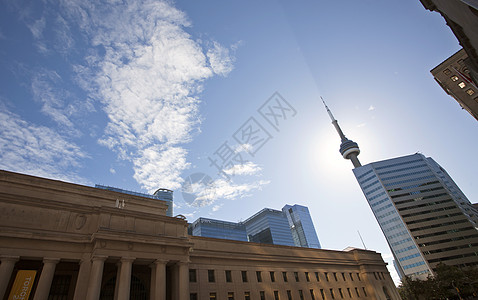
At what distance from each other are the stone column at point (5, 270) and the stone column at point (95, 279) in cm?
624

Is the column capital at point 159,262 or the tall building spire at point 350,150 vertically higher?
the tall building spire at point 350,150

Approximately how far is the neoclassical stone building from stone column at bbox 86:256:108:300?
0.29 feet

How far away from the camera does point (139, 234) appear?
27.7m

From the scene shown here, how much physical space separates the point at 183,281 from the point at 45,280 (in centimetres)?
1312

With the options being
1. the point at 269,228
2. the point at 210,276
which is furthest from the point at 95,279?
the point at 269,228

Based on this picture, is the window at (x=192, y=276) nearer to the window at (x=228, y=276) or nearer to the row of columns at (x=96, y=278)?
the row of columns at (x=96, y=278)

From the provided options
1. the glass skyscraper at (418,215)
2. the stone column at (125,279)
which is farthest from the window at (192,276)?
the glass skyscraper at (418,215)

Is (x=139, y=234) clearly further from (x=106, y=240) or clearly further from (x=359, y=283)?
(x=359, y=283)

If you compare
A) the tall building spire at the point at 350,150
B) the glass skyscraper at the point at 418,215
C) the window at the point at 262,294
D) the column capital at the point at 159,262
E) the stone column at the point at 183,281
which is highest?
the tall building spire at the point at 350,150

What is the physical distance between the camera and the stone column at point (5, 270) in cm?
2098

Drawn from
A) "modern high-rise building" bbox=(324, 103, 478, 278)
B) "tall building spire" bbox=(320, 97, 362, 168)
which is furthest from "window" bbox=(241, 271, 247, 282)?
"tall building spire" bbox=(320, 97, 362, 168)

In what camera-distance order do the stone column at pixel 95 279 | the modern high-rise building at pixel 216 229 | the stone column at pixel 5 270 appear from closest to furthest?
1. the stone column at pixel 5 270
2. the stone column at pixel 95 279
3. the modern high-rise building at pixel 216 229

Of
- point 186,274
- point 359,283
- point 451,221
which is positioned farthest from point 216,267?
point 451,221

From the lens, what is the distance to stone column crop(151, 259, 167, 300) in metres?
26.1
